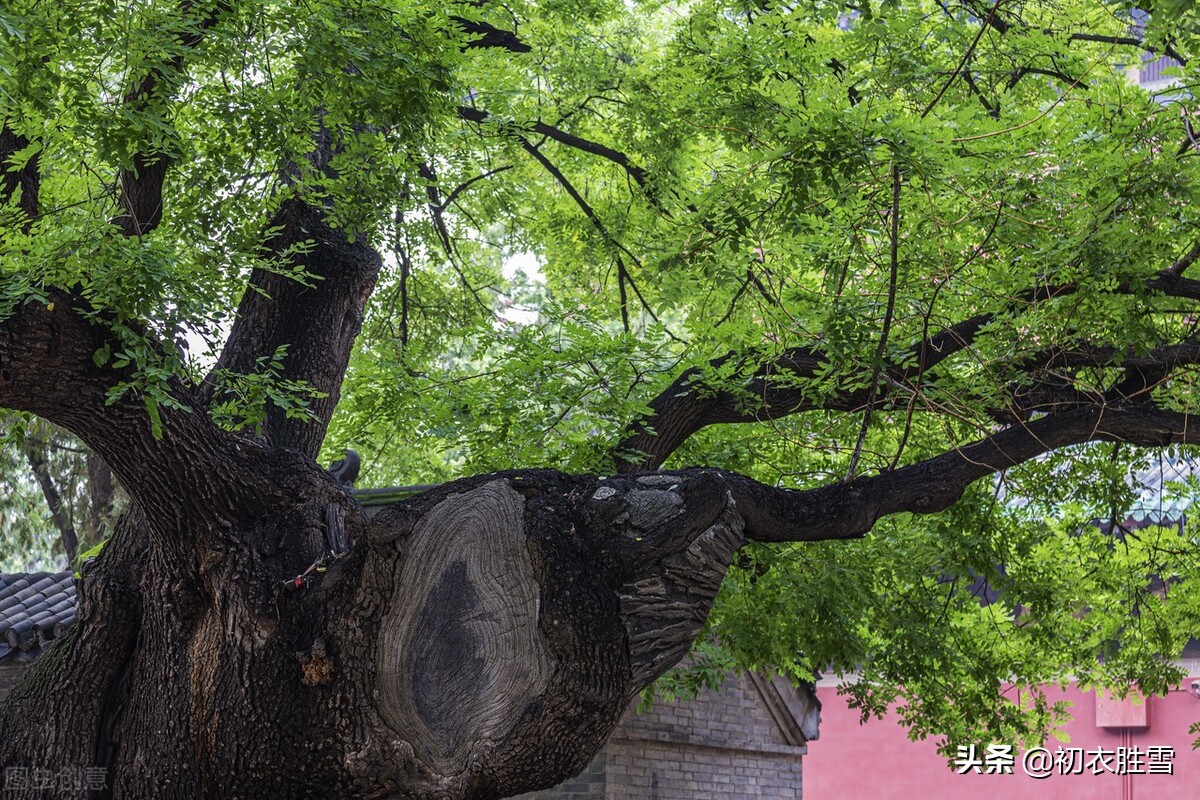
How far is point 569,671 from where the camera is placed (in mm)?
5254

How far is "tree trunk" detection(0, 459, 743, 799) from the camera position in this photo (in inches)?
205

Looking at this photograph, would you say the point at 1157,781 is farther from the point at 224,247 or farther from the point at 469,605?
the point at 224,247

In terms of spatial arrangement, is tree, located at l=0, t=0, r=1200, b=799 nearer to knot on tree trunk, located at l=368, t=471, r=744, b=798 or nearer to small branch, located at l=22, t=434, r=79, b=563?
Answer: knot on tree trunk, located at l=368, t=471, r=744, b=798

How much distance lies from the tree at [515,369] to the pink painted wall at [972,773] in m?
6.52

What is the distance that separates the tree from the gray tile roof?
10.3 feet

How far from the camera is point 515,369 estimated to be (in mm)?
7152

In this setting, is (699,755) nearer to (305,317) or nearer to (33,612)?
(33,612)

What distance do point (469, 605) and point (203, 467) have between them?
1.26 m

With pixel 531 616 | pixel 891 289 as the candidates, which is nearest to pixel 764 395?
pixel 891 289

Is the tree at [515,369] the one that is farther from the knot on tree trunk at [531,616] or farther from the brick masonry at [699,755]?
the brick masonry at [699,755]

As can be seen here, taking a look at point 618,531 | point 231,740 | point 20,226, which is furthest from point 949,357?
point 20,226

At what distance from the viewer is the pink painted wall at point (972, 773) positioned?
1334cm

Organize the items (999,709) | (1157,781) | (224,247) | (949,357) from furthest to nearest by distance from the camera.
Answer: (1157,781) → (999,709) → (949,357) → (224,247)

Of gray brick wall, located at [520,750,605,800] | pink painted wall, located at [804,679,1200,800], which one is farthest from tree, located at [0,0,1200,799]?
pink painted wall, located at [804,679,1200,800]
